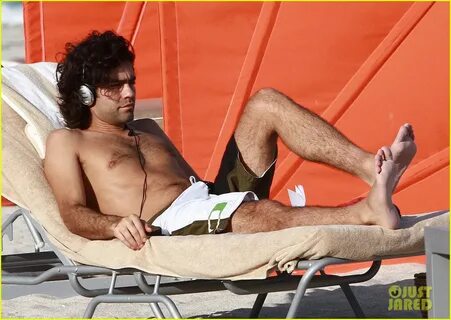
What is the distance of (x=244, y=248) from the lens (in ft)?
11.9

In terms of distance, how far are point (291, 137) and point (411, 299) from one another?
0.92 meters

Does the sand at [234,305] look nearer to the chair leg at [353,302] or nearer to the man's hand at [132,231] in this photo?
the chair leg at [353,302]

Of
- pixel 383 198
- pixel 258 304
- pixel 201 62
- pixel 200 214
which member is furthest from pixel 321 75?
pixel 383 198

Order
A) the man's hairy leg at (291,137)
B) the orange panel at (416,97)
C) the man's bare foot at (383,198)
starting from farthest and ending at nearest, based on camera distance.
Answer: the orange panel at (416,97), the man's hairy leg at (291,137), the man's bare foot at (383,198)

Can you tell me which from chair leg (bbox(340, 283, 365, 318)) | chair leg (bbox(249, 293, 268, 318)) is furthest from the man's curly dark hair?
chair leg (bbox(340, 283, 365, 318))

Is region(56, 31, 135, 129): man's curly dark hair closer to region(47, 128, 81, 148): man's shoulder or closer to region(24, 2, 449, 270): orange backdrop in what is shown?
region(47, 128, 81, 148): man's shoulder

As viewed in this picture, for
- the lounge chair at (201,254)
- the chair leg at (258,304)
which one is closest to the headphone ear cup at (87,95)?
the lounge chair at (201,254)

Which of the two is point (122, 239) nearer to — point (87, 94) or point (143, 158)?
point (143, 158)

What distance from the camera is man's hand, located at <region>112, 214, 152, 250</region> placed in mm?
3859

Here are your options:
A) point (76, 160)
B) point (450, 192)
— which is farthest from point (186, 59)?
point (76, 160)

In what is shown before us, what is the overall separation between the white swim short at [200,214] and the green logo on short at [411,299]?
709mm

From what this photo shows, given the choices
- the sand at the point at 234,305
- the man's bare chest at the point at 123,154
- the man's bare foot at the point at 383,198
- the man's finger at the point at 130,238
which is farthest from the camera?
the sand at the point at 234,305

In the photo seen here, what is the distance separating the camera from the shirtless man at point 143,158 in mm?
3910

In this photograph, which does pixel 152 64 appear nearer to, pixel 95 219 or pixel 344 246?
pixel 95 219
